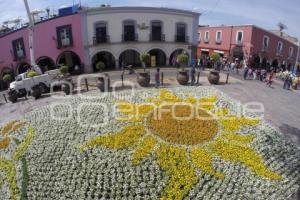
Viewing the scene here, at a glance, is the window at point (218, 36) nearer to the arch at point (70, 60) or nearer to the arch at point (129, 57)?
the arch at point (129, 57)

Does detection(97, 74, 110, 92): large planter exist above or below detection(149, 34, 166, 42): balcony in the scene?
below

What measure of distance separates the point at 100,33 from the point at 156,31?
6721 millimetres

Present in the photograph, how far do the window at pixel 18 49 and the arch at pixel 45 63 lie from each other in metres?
2.06

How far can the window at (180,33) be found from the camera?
32725mm

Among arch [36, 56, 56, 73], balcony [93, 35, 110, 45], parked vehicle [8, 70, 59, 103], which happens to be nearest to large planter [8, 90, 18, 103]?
parked vehicle [8, 70, 59, 103]

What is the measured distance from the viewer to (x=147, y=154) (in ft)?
36.7

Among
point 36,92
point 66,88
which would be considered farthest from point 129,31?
point 36,92

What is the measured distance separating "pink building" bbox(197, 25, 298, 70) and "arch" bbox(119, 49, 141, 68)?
15.4 meters

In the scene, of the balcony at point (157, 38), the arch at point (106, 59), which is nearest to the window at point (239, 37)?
the balcony at point (157, 38)

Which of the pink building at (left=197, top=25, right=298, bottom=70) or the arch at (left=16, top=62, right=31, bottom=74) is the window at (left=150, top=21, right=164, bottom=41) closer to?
the pink building at (left=197, top=25, right=298, bottom=70)

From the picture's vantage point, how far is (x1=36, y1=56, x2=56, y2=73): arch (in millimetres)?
32625

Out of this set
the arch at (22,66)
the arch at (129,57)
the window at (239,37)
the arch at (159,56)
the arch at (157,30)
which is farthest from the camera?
the window at (239,37)

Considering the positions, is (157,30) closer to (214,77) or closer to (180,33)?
(180,33)

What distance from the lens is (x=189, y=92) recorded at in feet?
58.3
